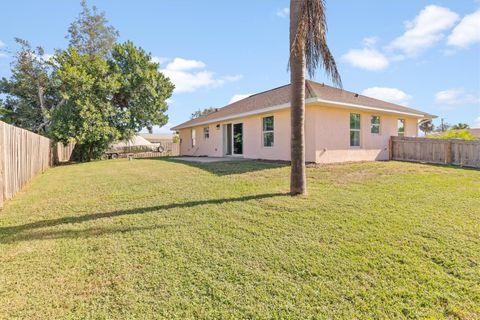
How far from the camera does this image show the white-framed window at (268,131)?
41.0ft

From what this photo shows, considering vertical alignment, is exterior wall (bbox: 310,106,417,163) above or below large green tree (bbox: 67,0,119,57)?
below

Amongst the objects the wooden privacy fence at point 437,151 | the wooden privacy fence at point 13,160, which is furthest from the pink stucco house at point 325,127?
the wooden privacy fence at point 13,160

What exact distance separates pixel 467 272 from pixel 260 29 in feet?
33.5

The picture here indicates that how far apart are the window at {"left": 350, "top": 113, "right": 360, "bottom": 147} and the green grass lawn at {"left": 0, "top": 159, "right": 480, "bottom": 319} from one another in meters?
6.18

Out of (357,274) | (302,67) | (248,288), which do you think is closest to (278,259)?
(248,288)

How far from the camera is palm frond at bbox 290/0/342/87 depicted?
5469mm

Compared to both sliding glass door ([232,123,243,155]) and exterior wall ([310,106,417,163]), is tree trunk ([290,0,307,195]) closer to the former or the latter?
exterior wall ([310,106,417,163])

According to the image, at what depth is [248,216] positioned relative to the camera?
464 cm

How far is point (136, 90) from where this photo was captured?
803 inches

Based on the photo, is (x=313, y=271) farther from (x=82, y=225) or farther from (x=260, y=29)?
(x=260, y=29)

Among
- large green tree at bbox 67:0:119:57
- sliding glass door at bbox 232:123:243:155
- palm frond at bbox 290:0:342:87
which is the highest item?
large green tree at bbox 67:0:119:57

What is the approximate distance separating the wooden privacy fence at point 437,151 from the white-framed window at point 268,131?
629 cm

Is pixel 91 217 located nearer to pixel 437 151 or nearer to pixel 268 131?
pixel 268 131

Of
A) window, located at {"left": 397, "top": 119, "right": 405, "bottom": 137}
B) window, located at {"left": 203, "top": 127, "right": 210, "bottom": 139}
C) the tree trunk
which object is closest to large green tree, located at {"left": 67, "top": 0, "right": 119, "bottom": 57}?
window, located at {"left": 203, "top": 127, "right": 210, "bottom": 139}
